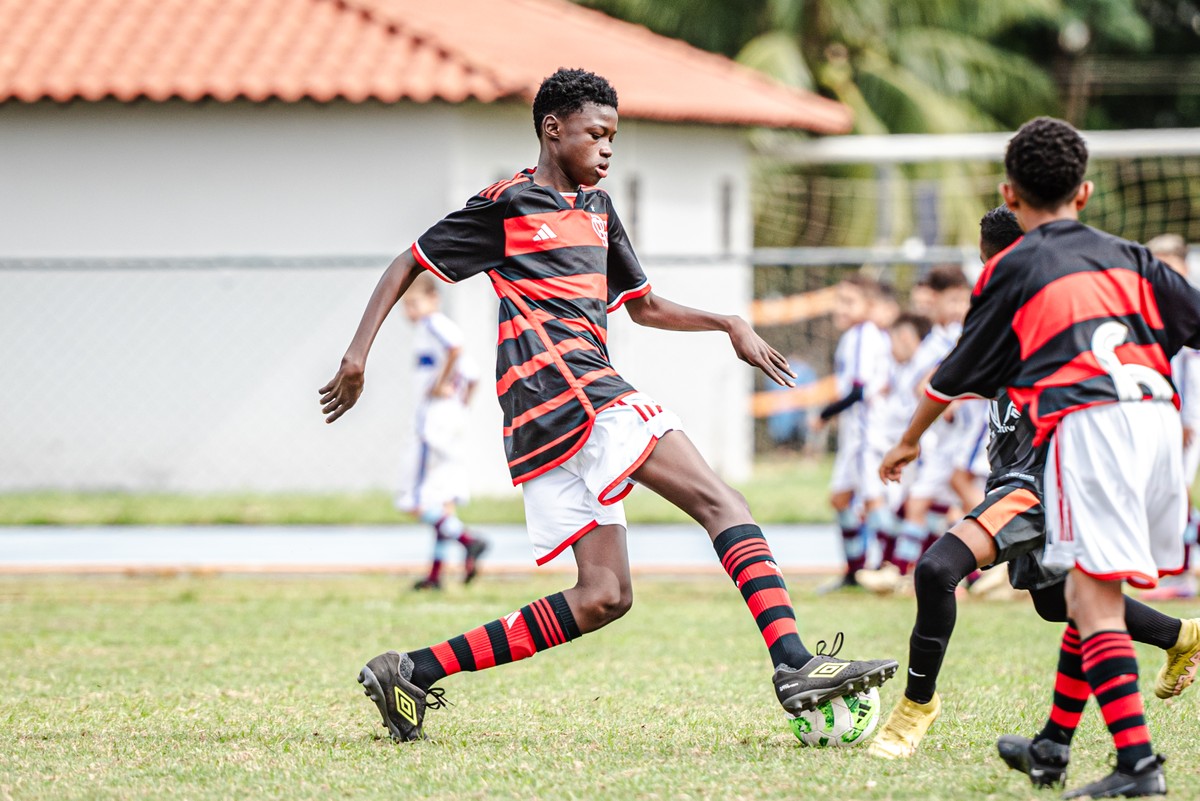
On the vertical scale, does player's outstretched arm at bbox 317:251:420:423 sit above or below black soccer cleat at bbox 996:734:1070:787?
above

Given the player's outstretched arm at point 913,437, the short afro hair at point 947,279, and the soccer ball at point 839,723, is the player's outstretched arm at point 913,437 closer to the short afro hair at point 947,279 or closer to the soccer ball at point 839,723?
the soccer ball at point 839,723

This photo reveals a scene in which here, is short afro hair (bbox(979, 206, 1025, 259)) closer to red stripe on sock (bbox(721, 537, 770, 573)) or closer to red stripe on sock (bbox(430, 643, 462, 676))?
red stripe on sock (bbox(721, 537, 770, 573))

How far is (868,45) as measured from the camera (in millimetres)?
24438

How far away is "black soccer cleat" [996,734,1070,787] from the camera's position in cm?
423

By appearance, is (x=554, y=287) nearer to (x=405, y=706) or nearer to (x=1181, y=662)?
(x=405, y=706)

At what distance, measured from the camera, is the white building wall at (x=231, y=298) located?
15.1 meters

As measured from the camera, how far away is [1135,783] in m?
3.98

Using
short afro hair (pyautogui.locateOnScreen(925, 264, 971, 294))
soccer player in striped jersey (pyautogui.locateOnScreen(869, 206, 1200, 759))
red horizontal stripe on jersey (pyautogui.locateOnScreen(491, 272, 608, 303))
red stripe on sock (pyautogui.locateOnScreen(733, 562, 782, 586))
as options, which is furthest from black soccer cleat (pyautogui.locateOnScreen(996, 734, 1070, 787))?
short afro hair (pyautogui.locateOnScreen(925, 264, 971, 294))

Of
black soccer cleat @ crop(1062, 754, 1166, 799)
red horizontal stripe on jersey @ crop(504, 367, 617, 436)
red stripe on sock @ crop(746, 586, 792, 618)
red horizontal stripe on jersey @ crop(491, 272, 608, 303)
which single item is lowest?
black soccer cleat @ crop(1062, 754, 1166, 799)

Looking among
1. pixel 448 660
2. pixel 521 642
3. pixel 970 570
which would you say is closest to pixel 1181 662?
pixel 970 570

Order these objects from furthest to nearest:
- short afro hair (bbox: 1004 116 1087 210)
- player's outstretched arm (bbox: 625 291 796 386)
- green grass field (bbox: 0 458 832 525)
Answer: green grass field (bbox: 0 458 832 525) → player's outstretched arm (bbox: 625 291 796 386) → short afro hair (bbox: 1004 116 1087 210)

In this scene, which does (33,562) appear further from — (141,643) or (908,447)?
(908,447)

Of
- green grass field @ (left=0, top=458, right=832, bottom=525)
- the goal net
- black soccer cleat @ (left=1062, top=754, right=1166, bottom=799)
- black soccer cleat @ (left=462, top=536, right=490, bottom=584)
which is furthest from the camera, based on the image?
the goal net

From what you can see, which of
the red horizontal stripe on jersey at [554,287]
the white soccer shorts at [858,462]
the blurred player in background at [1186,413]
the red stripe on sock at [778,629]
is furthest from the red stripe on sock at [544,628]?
the blurred player in background at [1186,413]
